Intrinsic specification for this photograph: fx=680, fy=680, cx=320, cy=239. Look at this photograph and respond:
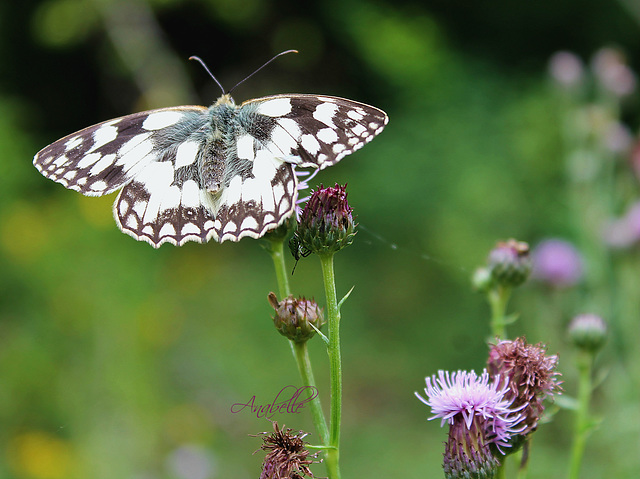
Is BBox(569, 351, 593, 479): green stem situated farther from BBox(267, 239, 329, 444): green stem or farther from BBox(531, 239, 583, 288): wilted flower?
BBox(531, 239, 583, 288): wilted flower

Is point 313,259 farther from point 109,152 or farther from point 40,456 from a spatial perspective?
point 109,152

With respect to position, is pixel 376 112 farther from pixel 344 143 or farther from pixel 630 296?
pixel 630 296

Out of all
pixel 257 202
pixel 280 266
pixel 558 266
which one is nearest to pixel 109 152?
pixel 257 202

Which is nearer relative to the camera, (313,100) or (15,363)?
(313,100)

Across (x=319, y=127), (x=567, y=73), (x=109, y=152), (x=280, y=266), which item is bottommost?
(x=280, y=266)

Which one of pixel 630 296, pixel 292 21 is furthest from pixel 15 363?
pixel 292 21

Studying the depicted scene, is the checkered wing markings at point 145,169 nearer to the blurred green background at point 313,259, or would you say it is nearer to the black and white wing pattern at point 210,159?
the black and white wing pattern at point 210,159
